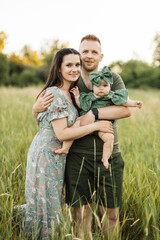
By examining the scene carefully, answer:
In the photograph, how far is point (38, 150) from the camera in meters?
2.00

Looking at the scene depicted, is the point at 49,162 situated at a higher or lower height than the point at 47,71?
lower

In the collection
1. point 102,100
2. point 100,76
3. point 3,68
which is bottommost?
point 102,100

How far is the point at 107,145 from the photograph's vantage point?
189 cm

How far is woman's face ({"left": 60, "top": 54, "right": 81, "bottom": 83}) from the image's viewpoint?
2.00m

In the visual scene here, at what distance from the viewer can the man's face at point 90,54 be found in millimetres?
2221

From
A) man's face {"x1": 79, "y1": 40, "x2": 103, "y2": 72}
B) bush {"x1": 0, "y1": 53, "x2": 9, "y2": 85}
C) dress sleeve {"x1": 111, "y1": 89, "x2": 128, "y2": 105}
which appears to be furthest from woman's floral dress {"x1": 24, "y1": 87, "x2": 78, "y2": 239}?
bush {"x1": 0, "y1": 53, "x2": 9, "y2": 85}

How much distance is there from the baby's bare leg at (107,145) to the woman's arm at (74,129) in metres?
0.05

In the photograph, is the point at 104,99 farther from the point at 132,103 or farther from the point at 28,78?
the point at 28,78

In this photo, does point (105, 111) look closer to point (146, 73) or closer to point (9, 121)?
point (9, 121)

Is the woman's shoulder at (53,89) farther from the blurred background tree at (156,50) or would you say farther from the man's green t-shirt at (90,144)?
the blurred background tree at (156,50)

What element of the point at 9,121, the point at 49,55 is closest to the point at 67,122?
the point at 9,121

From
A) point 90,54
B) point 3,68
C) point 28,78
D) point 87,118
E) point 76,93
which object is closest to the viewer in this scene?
point 87,118

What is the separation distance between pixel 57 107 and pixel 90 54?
0.73m

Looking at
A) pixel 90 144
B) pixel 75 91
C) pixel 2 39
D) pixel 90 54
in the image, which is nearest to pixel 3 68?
pixel 2 39
